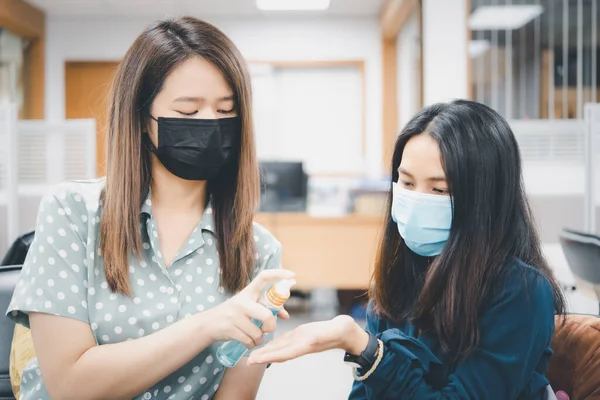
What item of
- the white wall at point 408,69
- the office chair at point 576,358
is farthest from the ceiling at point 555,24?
the office chair at point 576,358

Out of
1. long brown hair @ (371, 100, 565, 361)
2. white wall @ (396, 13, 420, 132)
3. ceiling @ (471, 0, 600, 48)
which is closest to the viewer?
long brown hair @ (371, 100, 565, 361)

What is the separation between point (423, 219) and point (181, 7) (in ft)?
19.0

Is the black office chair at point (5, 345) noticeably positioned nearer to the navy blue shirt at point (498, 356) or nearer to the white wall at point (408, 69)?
the navy blue shirt at point (498, 356)

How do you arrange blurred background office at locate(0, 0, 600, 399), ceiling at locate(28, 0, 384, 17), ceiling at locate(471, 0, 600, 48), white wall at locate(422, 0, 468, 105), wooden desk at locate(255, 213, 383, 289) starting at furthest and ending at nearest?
ceiling at locate(28, 0, 384, 17), ceiling at locate(471, 0, 600, 48), white wall at locate(422, 0, 468, 105), wooden desk at locate(255, 213, 383, 289), blurred background office at locate(0, 0, 600, 399)

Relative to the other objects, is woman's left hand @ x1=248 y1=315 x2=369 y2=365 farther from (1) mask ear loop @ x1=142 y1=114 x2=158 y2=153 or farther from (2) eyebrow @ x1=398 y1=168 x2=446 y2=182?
(1) mask ear loop @ x1=142 y1=114 x2=158 y2=153

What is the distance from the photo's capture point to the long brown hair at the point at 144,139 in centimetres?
100

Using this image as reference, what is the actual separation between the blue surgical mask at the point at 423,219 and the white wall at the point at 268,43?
5670mm

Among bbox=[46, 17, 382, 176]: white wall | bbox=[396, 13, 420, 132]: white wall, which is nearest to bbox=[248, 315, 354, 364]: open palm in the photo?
bbox=[396, 13, 420, 132]: white wall

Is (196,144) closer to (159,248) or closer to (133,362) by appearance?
(159,248)

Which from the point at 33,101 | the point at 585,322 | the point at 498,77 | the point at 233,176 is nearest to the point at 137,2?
the point at 33,101

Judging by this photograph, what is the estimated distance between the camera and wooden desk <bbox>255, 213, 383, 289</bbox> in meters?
4.18

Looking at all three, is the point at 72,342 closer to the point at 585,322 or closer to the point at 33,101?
the point at 585,322

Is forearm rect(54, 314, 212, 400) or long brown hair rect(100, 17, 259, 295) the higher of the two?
long brown hair rect(100, 17, 259, 295)

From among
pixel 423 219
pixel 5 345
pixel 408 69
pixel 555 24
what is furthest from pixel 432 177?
pixel 408 69
